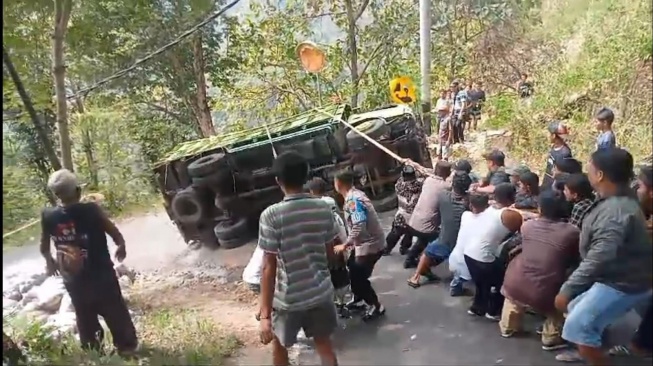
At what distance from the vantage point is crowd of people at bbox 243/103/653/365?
2.04 metres

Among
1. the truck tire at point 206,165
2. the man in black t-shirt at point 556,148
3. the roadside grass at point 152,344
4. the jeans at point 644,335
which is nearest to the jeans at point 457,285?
the man in black t-shirt at point 556,148

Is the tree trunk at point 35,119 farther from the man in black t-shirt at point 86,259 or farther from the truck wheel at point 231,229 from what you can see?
the truck wheel at point 231,229

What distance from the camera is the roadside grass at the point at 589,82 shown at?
230cm

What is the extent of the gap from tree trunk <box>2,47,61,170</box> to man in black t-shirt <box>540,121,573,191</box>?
2.04 metres

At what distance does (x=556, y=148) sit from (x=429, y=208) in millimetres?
1019

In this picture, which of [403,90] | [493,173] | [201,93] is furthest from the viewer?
[403,90]

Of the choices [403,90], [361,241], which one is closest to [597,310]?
[361,241]

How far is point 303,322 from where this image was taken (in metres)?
2.35

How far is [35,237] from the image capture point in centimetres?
256

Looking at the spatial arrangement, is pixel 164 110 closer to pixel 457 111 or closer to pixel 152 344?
pixel 152 344

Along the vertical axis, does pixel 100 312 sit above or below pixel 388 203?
above

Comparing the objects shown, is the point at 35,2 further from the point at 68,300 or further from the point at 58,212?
the point at 68,300

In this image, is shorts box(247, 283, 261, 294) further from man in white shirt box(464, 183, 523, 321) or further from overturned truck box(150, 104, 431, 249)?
man in white shirt box(464, 183, 523, 321)

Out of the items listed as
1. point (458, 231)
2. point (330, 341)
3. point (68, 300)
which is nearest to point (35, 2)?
point (68, 300)
